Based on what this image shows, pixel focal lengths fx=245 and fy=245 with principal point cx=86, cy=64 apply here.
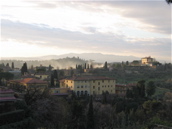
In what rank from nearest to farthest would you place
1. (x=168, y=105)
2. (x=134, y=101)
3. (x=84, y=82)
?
(x=168, y=105), (x=134, y=101), (x=84, y=82)

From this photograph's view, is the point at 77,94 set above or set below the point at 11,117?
below

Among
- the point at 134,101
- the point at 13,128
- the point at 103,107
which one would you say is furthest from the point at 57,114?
the point at 134,101

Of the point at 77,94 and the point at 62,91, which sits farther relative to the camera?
the point at 62,91

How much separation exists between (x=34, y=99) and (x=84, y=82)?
71.5 ft

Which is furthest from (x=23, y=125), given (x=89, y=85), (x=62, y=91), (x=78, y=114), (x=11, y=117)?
(x=89, y=85)

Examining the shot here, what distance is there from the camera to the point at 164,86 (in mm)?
47594

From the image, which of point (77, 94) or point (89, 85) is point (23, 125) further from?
point (89, 85)

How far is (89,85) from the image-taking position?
42594 mm

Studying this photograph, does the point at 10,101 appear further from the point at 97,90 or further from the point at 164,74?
the point at 164,74

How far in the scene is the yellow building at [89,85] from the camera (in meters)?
41.6

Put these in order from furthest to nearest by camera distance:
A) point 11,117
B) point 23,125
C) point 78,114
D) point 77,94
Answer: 1. point 77,94
2. point 78,114
3. point 23,125
4. point 11,117

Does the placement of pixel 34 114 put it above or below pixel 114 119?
above

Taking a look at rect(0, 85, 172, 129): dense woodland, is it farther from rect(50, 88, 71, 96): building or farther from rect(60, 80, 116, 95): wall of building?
rect(60, 80, 116, 95): wall of building

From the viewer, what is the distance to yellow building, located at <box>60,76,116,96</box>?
41.6 metres
